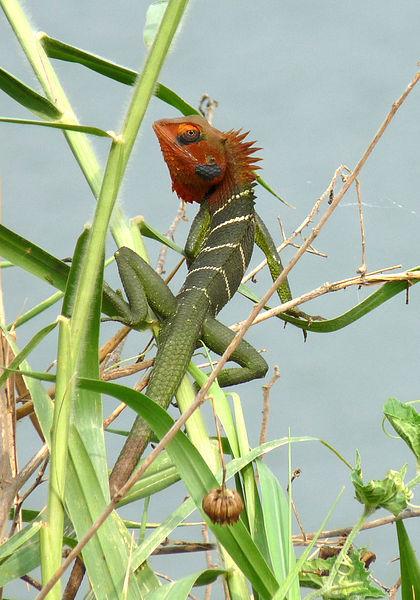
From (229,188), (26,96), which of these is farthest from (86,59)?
(229,188)

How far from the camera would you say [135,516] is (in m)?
4.12

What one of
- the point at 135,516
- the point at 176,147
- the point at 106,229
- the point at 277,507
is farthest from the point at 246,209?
the point at 135,516

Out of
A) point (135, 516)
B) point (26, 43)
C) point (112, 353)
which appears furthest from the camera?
point (135, 516)

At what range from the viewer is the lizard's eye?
80.9 inches

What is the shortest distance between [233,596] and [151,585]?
0.09 meters

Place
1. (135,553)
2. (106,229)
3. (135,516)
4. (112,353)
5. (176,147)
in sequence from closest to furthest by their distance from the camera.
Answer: (106,229) < (135,553) < (112,353) < (176,147) < (135,516)

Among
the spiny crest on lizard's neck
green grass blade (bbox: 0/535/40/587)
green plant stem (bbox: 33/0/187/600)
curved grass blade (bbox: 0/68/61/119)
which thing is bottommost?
green grass blade (bbox: 0/535/40/587)

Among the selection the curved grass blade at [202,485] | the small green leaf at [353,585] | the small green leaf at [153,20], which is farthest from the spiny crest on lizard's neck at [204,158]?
the small green leaf at [353,585]

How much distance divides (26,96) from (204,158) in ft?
3.48

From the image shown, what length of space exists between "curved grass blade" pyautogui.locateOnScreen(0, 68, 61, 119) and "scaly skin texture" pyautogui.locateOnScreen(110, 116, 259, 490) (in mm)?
736

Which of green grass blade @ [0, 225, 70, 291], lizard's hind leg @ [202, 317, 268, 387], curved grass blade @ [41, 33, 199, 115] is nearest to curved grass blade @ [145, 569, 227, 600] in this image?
green grass blade @ [0, 225, 70, 291]

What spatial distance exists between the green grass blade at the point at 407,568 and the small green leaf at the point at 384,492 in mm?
136

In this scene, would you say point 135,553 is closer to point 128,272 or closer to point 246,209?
point 128,272

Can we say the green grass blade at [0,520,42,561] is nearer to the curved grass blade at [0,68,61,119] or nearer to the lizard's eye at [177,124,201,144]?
the curved grass blade at [0,68,61,119]
